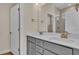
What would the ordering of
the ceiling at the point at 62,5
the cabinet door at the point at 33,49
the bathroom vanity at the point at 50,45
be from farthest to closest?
the cabinet door at the point at 33,49 < the ceiling at the point at 62,5 < the bathroom vanity at the point at 50,45

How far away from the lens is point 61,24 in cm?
187

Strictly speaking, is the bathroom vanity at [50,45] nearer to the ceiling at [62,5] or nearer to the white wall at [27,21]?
the white wall at [27,21]

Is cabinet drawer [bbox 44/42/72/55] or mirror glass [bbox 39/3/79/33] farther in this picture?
mirror glass [bbox 39/3/79/33]

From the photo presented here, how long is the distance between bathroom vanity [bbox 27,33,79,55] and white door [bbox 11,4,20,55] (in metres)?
0.18

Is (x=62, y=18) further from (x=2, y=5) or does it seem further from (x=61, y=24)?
(x=2, y=5)

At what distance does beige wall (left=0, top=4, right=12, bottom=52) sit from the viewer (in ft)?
5.97

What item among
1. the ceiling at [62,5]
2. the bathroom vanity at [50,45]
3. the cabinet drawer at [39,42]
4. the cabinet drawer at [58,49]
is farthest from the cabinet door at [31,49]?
the ceiling at [62,5]

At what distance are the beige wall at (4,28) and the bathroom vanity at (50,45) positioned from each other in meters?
0.33

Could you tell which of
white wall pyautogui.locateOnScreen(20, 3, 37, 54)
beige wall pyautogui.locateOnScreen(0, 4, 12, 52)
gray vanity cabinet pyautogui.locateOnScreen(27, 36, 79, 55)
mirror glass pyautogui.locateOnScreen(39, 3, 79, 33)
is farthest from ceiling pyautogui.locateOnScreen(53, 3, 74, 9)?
beige wall pyautogui.locateOnScreen(0, 4, 12, 52)

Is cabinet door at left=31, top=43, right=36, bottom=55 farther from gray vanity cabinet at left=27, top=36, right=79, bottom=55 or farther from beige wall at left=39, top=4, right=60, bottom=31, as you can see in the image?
beige wall at left=39, top=4, right=60, bottom=31

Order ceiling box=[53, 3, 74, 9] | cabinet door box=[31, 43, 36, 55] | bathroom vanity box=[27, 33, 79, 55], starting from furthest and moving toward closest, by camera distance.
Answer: cabinet door box=[31, 43, 36, 55], ceiling box=[53, 3, 74, 9], bathroom vanity box=[27, 33, 79, 55]

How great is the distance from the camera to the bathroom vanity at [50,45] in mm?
1468
